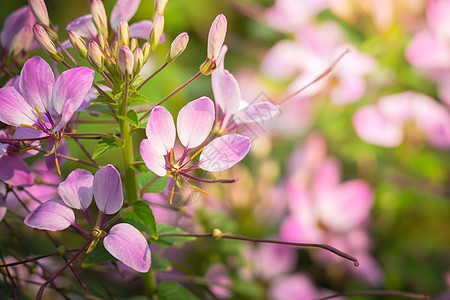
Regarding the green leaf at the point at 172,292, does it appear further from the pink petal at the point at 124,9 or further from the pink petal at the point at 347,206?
the pink petal at the point at 347,206

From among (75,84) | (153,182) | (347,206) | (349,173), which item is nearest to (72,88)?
(75,84)

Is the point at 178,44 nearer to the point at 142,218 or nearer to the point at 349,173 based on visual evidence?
the point at 142,218

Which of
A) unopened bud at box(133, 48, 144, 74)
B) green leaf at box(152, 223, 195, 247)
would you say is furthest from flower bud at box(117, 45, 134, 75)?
green leaf at box(152, 223, 195, 247)

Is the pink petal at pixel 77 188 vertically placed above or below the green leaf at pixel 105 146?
below

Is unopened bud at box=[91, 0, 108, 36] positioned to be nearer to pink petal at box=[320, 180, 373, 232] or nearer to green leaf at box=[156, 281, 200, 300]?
green leaf at box=[156, 281, 200, 300]

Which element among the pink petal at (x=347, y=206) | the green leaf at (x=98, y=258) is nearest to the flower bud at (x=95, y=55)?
the green leaf at (x=98, y=258)
